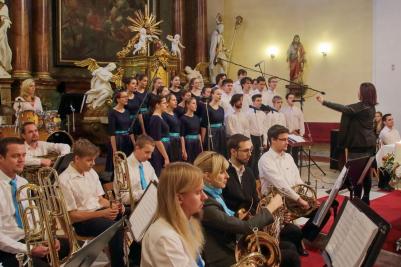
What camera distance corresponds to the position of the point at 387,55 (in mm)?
11086

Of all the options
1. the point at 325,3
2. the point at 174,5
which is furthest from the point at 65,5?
the point at 325,3

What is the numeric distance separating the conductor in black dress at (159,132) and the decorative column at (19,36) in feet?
16.0

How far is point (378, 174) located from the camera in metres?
7.57

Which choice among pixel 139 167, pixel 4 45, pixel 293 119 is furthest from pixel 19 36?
pixel 139 167

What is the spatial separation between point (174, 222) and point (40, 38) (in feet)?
32.3

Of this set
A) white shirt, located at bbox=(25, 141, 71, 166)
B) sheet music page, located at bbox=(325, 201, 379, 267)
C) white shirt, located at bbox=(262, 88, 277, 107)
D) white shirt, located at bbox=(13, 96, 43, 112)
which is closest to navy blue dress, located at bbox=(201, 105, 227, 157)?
white shirt, located at bbox=(262, 88, 277, 107)

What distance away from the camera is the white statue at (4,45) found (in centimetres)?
982

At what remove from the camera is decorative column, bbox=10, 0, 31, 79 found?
10234 mm

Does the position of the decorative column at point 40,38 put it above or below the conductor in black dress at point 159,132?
above

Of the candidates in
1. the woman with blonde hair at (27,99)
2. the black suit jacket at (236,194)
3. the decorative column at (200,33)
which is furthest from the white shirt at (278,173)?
the decorative column at (200,33)

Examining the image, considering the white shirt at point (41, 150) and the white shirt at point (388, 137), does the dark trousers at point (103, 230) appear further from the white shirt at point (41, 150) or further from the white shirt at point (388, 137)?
the white shirt at point (388, 137)

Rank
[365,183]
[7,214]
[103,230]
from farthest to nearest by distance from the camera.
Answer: [365,183] → [103,230] → [7,214]

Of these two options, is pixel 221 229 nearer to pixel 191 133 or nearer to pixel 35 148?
pixel 35 148

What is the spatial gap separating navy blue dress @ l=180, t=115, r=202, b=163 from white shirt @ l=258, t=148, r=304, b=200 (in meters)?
2.97
